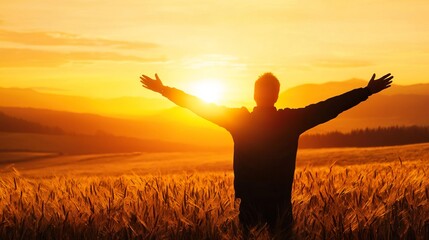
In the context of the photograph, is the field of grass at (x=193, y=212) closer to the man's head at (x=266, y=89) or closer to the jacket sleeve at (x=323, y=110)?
the jacket sleeve at (x=323, y=110)

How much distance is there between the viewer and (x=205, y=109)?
256 inches

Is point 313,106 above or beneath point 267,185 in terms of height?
above

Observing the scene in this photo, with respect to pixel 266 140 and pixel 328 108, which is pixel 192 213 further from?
pixel 328 108

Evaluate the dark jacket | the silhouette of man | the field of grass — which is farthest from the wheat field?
the dark jacket

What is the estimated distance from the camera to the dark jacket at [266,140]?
629cm

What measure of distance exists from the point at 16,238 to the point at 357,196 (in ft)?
11.2

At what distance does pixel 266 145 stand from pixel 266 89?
0.52m

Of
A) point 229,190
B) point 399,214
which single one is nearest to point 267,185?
point 399,214

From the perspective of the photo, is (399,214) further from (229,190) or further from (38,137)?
(38,137)

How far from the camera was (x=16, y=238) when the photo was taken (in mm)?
6551

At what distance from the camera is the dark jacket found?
6.29 m

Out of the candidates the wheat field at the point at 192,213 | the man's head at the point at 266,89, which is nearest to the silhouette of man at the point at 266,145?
the man's head at the point at 266,89

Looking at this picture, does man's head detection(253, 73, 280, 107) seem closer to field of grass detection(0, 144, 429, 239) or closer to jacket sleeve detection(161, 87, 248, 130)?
jacket sleeve detection(161, 87, 248, 130)

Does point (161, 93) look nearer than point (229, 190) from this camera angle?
Yes
